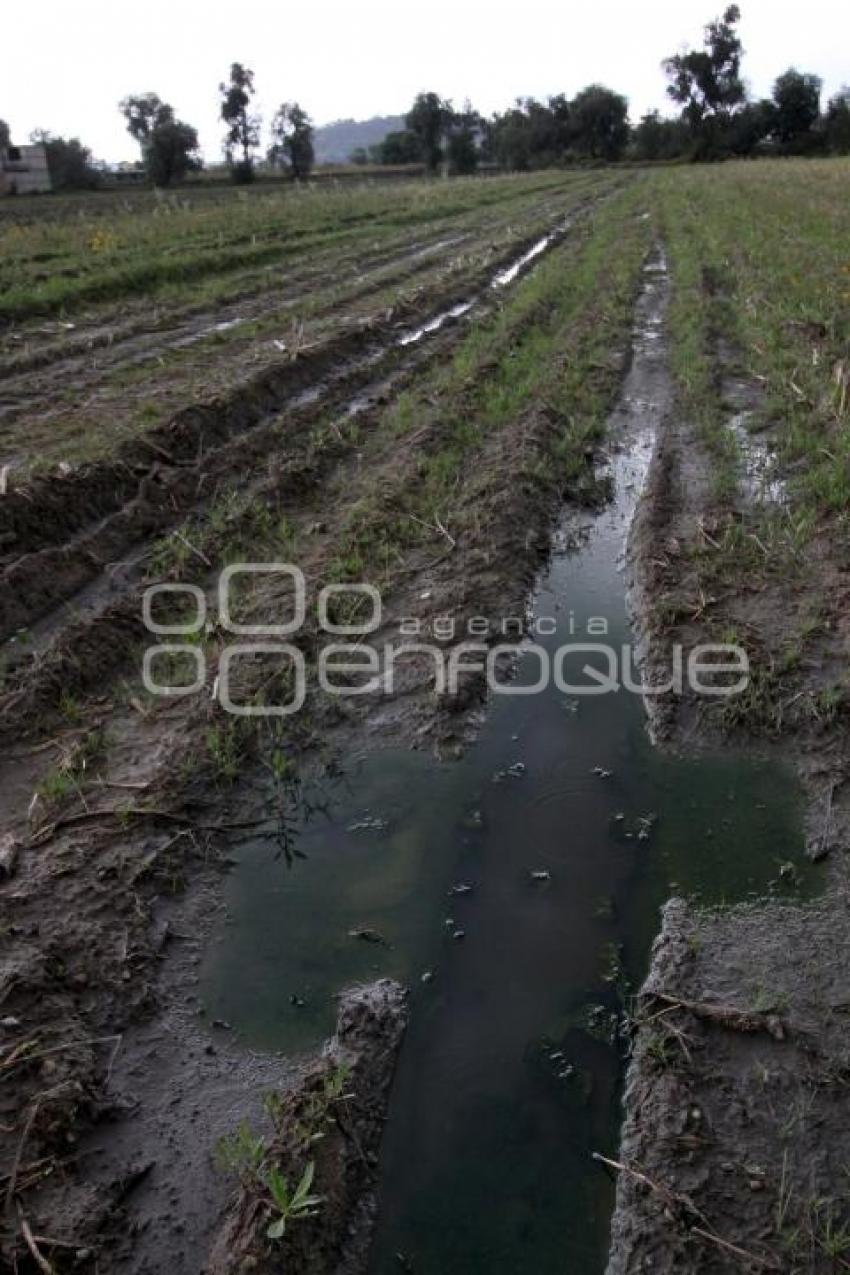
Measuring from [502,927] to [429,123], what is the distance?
79038 mm

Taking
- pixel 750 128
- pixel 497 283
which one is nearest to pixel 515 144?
pixel 750 128

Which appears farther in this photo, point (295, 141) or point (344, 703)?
point (295, 141)

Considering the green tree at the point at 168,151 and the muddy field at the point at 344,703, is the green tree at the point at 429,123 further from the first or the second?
the muddy field at the point at 344,703

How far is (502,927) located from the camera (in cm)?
367

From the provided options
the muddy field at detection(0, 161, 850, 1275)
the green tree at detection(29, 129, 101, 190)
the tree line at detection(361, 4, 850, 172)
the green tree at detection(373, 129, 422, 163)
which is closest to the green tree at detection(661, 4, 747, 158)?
the tree line at detection(361, 4, 850, 172)

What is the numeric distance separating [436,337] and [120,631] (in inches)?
333

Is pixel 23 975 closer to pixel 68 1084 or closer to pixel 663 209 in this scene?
pixel 68 1084

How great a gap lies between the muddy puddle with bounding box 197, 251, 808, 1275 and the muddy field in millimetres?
53

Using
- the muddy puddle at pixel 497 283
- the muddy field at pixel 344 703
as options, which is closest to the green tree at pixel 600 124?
the muddy puddle at pixel 497 283

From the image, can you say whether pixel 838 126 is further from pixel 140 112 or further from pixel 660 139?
pixel 140 112

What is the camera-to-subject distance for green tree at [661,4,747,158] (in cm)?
7006

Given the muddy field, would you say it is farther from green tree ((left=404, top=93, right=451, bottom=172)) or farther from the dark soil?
green tree ((left=404, top=93, right=451, bottom=172))

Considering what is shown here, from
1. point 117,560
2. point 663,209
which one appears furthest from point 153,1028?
point 663,209

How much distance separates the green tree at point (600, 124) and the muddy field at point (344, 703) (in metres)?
68.8
